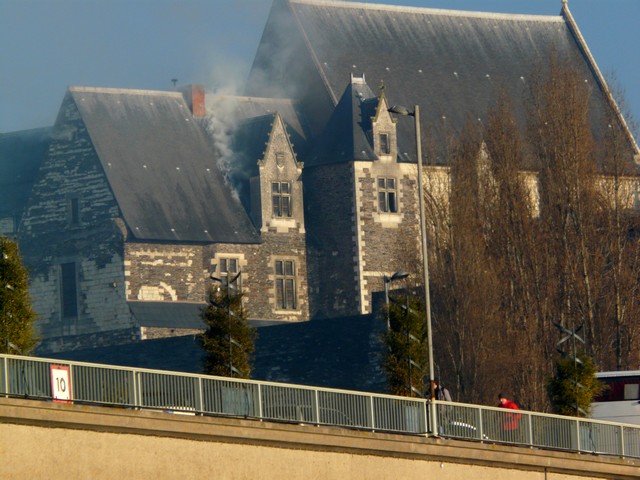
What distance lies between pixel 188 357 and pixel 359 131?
16400mm

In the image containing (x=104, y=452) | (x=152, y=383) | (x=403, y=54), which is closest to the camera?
(x=104, y=452)

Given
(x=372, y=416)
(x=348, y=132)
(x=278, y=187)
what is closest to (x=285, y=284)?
(x=278, y=187)

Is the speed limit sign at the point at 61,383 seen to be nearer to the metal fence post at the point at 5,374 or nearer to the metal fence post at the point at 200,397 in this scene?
the metal fence post at the point at 5,374

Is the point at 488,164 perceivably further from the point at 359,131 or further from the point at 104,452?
the point at 104,452

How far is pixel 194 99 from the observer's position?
296ft

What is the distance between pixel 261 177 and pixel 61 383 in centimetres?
Result: 5177

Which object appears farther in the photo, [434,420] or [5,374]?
[434,420]

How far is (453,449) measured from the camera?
42156 millimetres

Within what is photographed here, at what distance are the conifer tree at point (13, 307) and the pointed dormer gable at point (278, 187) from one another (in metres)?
44.5

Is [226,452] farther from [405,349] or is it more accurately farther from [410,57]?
[410,57]

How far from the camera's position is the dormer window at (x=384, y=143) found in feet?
286

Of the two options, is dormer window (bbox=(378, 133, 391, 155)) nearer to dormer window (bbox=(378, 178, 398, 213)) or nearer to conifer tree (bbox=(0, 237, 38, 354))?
dormer window (bbox=(378, 178, 398, 213))

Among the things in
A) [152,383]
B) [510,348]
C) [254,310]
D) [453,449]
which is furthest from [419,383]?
[254,310]

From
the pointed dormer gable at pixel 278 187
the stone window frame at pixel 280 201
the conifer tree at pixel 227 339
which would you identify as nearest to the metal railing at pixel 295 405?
the conifer tree at pixel 227 339
